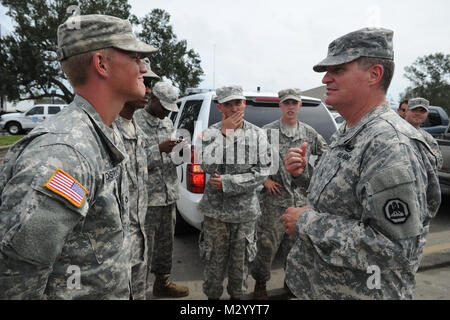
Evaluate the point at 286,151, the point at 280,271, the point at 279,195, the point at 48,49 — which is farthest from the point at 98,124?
the point at 48,49

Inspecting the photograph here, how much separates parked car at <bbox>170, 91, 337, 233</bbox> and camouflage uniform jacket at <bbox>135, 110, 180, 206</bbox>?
Result: 261 mm

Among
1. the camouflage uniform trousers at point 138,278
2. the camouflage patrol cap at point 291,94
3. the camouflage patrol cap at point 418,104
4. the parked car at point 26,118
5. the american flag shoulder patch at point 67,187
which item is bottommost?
the camouflage uniform trousers at point 138,278

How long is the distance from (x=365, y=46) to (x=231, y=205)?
168 centimetres

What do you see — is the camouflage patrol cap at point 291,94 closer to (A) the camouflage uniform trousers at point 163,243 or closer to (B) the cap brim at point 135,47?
(A) the camouflage uniform trousers at point 163,243

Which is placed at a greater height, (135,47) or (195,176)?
(135,47)

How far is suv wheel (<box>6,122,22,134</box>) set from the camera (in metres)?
20.1

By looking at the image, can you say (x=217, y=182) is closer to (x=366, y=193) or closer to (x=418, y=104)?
(x=366, y=193)

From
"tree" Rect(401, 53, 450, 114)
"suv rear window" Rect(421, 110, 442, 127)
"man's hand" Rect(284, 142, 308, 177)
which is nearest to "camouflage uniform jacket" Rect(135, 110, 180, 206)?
"man's hand" Rect(284, 142, 308, 177)

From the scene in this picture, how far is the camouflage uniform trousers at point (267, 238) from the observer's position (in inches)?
120

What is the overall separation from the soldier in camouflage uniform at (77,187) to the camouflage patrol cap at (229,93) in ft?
4.69

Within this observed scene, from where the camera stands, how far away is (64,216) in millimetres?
958

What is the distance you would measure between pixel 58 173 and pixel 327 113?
12.0 ft

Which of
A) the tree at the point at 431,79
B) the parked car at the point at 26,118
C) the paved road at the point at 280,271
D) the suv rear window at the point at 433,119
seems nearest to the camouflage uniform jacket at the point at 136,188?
the paved road at the point at 280,271
